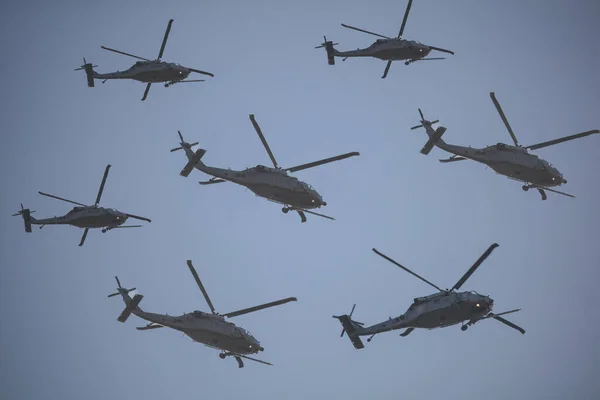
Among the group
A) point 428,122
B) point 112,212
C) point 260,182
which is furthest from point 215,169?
point 428,122

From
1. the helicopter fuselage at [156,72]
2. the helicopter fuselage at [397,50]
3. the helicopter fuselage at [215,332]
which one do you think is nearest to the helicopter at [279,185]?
the helicopter fuselage at [215,332]

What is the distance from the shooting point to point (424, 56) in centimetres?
5681

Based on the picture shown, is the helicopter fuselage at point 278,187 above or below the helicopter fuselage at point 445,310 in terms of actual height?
above

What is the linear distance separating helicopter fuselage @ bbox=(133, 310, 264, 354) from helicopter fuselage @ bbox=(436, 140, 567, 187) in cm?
1693

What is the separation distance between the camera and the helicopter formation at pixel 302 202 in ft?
150

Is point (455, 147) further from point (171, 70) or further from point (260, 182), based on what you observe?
point (171, 70)

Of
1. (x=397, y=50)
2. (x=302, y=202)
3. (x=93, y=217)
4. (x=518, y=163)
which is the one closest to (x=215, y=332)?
(x=302, y=202)

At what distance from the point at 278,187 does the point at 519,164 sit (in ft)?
45.3

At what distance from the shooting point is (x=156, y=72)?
185 feet

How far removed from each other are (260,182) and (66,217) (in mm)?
13720

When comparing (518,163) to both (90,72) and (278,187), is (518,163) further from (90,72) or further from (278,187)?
(90,72)

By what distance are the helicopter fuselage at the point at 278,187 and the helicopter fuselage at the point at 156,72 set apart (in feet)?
35.1

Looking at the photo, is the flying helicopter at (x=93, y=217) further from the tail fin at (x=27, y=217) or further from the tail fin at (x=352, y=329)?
the tail fin at (x=352, y=329)

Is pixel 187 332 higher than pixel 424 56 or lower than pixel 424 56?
lower
